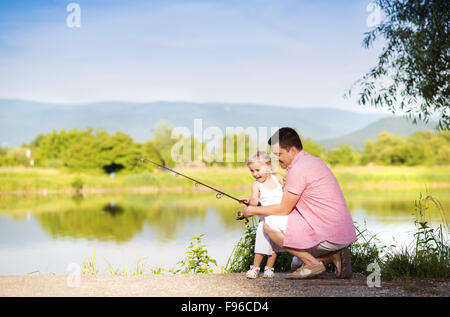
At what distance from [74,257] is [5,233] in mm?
5465

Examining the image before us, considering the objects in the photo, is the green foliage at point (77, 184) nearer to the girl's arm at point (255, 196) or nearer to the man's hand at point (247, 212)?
the girl's arm at point (255, 196)

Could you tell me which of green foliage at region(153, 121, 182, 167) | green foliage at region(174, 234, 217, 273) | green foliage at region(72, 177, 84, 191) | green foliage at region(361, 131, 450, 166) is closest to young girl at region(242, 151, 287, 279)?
green foliage at region(174, 234, 217, 273)

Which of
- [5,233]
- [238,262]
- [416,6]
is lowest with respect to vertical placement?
[5,233]

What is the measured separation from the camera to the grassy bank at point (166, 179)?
86.1 feet

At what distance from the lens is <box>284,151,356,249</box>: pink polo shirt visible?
4508 millimetres

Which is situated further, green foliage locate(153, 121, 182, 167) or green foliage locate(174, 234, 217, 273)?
green foliage locate(153, 121, 182, 167)

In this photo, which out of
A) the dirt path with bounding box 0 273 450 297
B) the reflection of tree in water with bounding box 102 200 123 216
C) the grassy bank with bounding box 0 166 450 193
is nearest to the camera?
the dirt path with bounding box 0 273 450 297

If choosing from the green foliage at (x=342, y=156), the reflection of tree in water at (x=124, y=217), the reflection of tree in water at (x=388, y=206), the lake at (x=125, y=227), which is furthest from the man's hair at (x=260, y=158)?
the green foliage at (x=342, y=156)

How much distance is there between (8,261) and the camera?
12.2 meters

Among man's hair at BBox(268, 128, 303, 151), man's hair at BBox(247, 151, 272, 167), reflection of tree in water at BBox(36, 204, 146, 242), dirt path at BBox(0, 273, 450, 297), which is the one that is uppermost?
man's hair at BBox(268, 128, 303, 151)

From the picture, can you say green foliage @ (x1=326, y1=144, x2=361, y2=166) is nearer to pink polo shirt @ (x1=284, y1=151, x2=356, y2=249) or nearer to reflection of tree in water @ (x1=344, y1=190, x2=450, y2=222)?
reflection of tree in water @ (x1=344, y1=190, x2=450, y2=222)

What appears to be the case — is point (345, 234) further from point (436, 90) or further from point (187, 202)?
point (187, 202)

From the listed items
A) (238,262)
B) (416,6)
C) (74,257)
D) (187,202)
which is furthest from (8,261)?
(187,202)
